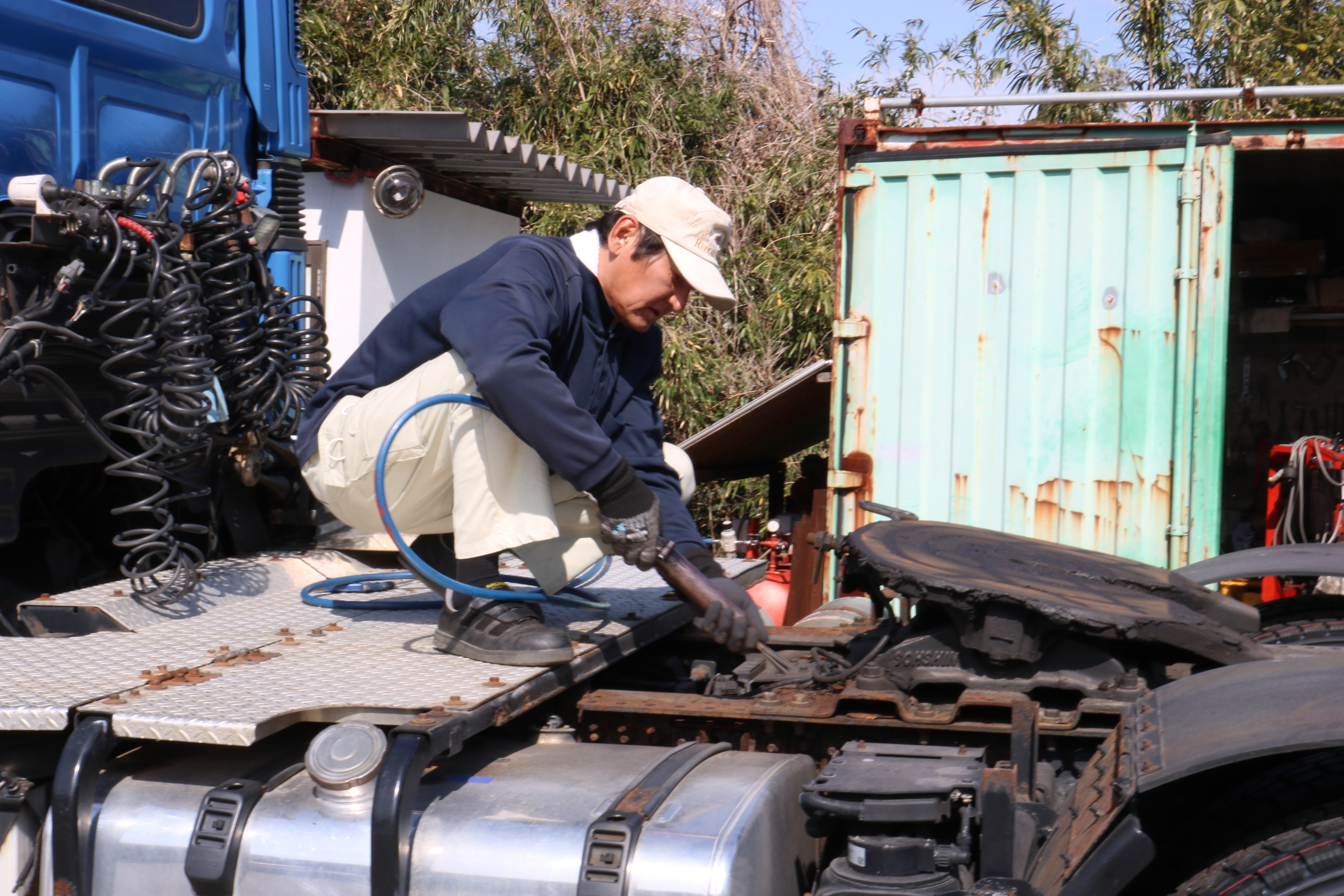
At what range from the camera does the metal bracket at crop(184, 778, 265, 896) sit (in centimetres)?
180

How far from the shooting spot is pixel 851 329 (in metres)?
5.25

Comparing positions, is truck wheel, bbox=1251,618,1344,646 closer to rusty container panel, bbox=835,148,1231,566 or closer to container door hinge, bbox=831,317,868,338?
rusty container panel, bbox=835,148,1231,566

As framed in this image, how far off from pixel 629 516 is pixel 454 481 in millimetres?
420

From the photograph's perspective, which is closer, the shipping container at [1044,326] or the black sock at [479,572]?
the black sock at [479,572]

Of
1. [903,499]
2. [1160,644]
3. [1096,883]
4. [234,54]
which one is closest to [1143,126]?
[903,499]

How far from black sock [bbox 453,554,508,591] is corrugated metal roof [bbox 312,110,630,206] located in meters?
4.04

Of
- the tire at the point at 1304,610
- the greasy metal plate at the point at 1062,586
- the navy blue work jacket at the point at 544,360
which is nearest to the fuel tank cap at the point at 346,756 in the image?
the navy blue work jacket at the point at 544,360

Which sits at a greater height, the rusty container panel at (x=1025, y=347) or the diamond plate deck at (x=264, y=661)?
the rusty container panel at (x=1025, y=347)

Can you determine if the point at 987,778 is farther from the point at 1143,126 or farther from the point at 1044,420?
the point at 1143,126

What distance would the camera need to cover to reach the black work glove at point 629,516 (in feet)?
7.84

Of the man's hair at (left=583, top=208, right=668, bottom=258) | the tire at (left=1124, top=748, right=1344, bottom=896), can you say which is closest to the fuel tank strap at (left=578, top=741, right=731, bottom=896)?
the tire at (left=1124, top=748, right=1344, bottom=896)

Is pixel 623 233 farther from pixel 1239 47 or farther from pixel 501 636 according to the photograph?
pixel 1239 47

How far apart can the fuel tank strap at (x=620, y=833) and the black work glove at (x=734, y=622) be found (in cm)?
47

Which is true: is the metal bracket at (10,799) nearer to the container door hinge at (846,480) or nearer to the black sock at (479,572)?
the black sock at (479,572)
